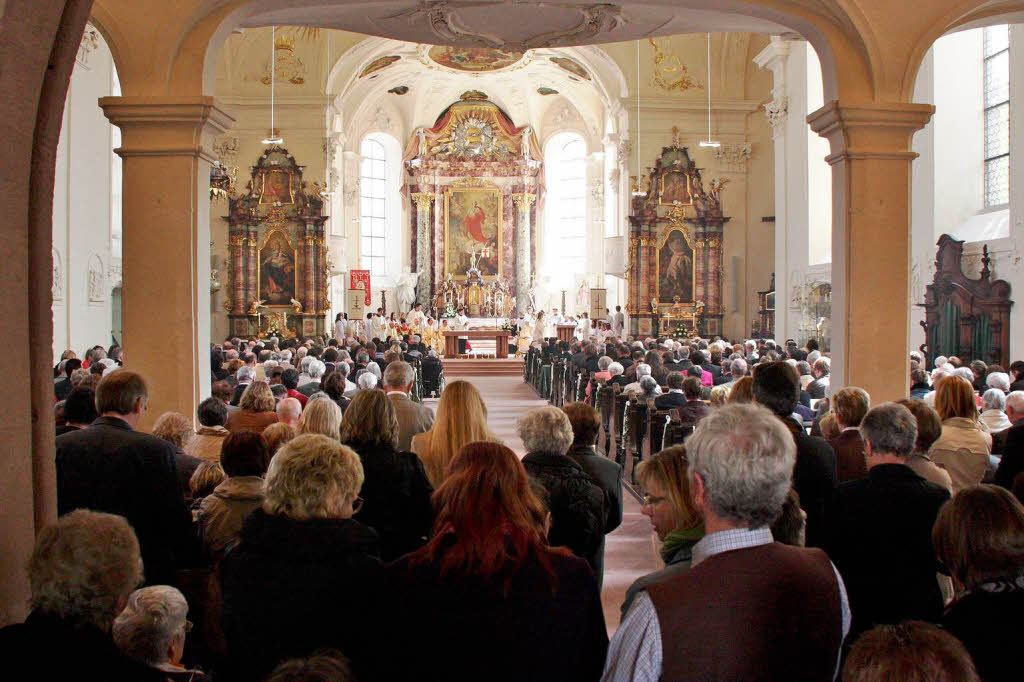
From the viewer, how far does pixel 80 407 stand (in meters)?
4.30

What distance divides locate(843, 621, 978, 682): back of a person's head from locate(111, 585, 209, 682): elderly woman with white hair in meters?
1.76

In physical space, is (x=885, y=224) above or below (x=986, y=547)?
above

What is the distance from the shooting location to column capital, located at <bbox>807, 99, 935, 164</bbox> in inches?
289

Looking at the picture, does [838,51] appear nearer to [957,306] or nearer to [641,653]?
[641,653]

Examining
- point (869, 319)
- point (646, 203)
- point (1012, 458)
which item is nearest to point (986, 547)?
point (1012, 458)

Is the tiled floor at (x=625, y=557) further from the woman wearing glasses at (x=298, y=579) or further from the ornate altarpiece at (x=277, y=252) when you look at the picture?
the ornate altarpiece at (x=277, y=252)

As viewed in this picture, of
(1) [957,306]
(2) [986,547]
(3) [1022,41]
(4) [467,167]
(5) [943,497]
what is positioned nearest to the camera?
(2) [986,547]

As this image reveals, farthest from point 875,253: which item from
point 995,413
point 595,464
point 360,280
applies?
point 360,280

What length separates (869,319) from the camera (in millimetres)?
7426

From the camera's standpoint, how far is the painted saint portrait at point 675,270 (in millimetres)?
25125

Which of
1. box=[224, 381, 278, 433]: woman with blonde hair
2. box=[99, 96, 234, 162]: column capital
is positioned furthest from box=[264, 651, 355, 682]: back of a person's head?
box=[99, 96, 234, 162]: column capital

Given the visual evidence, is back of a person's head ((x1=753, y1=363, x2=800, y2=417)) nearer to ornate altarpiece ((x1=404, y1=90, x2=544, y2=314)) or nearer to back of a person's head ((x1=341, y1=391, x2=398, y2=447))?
back of a person's head ((x1=341, y1=391, x2=398, y2=447))

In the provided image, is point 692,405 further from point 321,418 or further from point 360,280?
point 360,280

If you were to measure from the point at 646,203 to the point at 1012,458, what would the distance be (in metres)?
20.9
